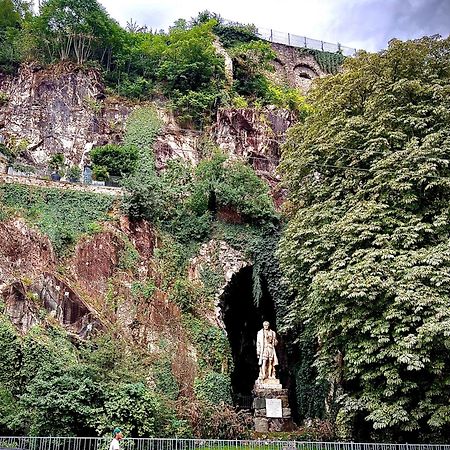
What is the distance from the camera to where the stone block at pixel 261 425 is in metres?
16.3

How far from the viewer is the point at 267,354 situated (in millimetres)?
18125

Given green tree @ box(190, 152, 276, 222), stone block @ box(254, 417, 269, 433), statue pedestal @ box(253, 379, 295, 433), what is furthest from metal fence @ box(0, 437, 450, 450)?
green tree @ box(190, 152, 276, 222)

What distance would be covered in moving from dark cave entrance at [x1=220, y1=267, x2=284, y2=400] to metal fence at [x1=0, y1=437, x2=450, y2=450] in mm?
7776

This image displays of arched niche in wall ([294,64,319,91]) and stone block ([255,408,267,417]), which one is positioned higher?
arched niche in wall ([294,64,319,91])

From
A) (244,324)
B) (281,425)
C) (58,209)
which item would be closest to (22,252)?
(58,209)

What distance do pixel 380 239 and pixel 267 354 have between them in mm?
6266

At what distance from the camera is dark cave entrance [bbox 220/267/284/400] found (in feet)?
67.3

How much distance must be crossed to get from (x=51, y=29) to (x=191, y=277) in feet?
49.7

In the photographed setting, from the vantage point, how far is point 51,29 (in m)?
26.7

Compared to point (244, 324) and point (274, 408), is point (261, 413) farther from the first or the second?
point (244, 324)

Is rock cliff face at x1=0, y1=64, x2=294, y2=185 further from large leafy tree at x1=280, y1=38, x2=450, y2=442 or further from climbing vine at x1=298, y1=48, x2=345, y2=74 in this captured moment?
climbing vine at x1=298, y1=48, x2=345, y2=74

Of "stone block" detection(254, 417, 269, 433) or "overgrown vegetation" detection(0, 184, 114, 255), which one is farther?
"overgrown vegetation" detection(0, 184, 114, 255)

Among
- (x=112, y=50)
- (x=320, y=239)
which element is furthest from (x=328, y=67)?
(x=320, y=239)

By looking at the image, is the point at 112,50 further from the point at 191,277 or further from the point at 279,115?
the point at 191,277
